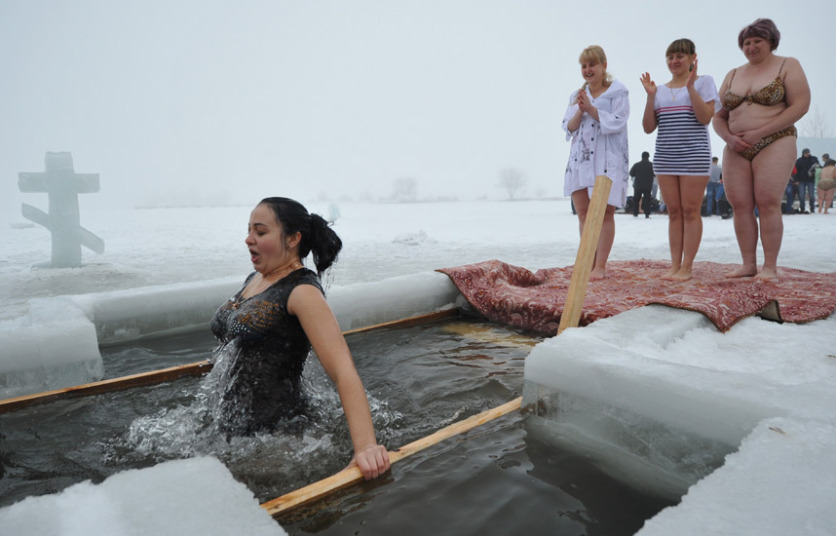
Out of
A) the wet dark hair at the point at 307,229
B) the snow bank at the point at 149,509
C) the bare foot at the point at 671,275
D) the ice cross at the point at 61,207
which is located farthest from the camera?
the ice cross at the point at 61,207

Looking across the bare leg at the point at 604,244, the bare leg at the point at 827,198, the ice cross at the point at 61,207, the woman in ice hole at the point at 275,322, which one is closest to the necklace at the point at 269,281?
the woman in ice hole at the point at 275,322

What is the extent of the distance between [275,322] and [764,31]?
4010 mm

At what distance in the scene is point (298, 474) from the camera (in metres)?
1.85

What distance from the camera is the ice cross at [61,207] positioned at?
25.8 ft

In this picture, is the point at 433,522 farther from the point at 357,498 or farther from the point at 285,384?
the point at 285,384

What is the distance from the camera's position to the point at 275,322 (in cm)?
195

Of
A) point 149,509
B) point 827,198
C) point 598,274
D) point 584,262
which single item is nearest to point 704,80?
point 598,274

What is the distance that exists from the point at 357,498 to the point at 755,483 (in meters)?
1.06

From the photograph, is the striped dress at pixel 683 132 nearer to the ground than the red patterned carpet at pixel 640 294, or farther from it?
farther from it

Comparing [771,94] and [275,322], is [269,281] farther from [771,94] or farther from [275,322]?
[771,94]

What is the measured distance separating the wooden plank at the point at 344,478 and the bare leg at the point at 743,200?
10.1 ft

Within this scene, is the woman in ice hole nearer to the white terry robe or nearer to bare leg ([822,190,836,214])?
the white terry robe

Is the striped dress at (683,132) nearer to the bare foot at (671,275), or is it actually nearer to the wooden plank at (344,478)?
the bare foot at (671,275)

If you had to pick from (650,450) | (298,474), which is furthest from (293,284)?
(650,450)
